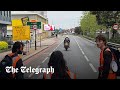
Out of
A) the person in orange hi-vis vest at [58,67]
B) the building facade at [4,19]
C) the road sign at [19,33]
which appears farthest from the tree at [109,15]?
the road sign at [19,33]

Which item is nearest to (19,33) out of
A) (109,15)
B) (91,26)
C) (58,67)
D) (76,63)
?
(91,26)

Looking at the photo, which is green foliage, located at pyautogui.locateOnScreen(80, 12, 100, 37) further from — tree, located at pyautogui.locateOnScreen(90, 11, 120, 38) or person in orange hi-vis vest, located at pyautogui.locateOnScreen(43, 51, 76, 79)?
person in orange hi-vis vest, located at pyautogui.locateOnScreen(43, 51, 76, 79)

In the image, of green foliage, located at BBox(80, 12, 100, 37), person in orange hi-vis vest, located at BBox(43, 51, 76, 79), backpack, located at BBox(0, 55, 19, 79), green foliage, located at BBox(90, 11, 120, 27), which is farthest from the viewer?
green foliage, located at BBox(80, 12, 100, 37)

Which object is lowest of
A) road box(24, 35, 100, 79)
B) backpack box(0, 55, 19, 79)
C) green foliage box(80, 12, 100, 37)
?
road box(24, 35, 100, 79)

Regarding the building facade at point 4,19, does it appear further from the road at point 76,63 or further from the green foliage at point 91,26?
the green foliage at point 91,26

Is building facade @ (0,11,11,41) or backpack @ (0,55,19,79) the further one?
building facade @ (0,11,11,41)

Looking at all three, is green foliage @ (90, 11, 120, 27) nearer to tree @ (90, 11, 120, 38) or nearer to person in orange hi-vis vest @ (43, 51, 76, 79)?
tree @ (90, 11, 120, 38)

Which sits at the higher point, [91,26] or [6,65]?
[91,26]

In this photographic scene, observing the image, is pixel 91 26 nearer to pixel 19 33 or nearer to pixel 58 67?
pixel 19 33

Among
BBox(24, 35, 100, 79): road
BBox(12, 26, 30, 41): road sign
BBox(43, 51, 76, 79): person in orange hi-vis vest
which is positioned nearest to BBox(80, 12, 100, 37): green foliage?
BBox(24, 35, 100, 79): road

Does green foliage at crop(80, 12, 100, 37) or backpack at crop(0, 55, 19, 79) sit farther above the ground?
green foliage at crop(80, 12, 100, 37)

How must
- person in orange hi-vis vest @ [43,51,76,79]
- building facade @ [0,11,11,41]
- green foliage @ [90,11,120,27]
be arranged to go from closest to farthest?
person in orange hi-vis vest @ [43,51,76,79] → green foliage @ [90,11,120,27] → building facade @ [0,11,11,41]

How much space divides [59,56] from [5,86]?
0.83 metres
